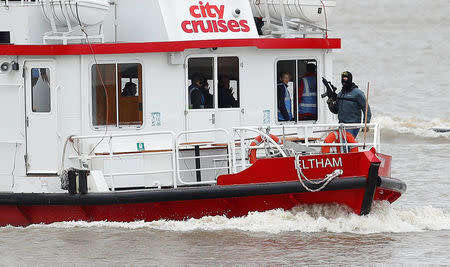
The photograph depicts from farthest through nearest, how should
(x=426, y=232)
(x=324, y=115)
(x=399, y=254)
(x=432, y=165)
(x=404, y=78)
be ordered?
(x=404, y=78) → (x=432, y=165) → (x=324, y=115) → (x=426, y=232) → (x=399, y=254)

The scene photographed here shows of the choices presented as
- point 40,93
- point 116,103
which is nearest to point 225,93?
point 116,103

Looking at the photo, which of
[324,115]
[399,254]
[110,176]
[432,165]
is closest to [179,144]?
[110,176]

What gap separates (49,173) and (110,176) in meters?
0.95

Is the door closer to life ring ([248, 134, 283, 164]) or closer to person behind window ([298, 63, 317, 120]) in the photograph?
life ring ([248, 134, 283, 164])

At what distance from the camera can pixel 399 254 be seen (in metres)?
12.0

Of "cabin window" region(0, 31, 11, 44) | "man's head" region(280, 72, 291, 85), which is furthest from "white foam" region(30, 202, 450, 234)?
"cabin window" region(0, 31, 11, 44)

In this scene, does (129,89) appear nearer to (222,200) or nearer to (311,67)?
(222,200)

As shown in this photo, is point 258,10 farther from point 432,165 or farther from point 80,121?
point 432,165

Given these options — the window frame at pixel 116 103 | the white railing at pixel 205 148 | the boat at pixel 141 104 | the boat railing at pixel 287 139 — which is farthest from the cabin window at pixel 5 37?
the boat railing at pixel 287 139

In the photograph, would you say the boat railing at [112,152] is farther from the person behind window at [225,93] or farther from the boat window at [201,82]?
the person behind window at [225,93]

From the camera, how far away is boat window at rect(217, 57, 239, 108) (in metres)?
13.7

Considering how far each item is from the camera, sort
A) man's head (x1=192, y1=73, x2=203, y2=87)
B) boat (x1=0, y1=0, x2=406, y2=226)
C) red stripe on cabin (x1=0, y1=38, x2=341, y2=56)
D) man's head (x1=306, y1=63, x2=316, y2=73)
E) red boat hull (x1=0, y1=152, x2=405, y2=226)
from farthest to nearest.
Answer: man's head (x1=306, y1=63, x2=316, y2=73)
man's head (x1=192, y1=73, x2=203, y2=87)
red stripe on cabin (x1=0, y1=38, x2=341, y2=56)
boat (x1=0, y1=0, x2=406, y2=226)
red boat hull (x1=0, y1=152, x2=405, y2=226)

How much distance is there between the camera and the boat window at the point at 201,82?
13617 mm

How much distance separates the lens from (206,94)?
1369 cm
